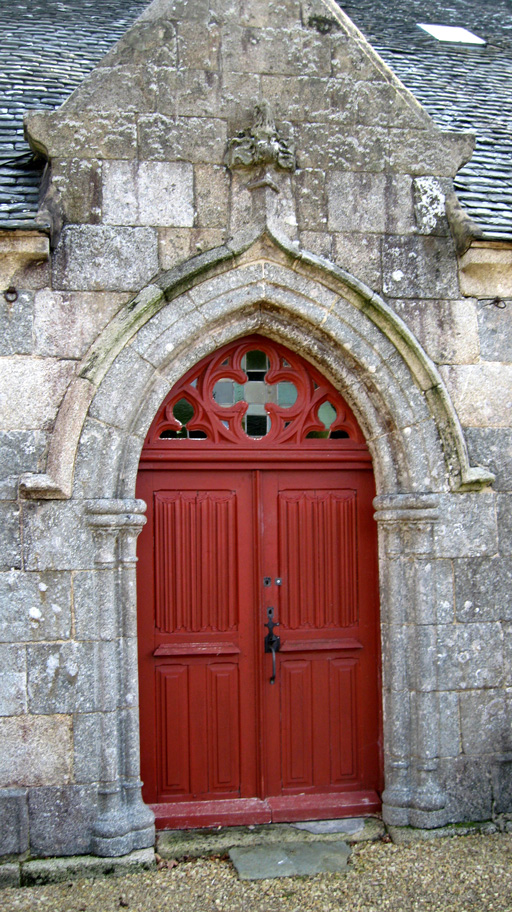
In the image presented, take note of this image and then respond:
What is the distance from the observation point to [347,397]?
4285mm

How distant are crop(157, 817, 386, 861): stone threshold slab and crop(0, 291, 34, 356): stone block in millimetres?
2652

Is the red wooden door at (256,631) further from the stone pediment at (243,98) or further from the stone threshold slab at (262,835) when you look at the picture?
the stone pediment at (243,98)

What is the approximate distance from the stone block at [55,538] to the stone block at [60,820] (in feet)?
3.63

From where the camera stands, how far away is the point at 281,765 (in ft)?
13.8

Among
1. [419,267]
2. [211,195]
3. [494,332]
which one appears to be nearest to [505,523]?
[494,332]

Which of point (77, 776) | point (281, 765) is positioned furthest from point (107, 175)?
point (281, 765)

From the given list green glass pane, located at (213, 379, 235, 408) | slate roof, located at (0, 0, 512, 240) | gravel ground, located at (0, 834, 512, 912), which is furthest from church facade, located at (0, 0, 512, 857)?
slate roof, located at (0, 0, 512, 240)

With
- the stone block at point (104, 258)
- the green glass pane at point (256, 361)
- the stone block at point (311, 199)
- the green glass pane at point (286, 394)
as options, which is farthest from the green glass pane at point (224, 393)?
the stone block at point (311, 199)

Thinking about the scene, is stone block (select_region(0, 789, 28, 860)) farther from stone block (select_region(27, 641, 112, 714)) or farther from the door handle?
the door handle

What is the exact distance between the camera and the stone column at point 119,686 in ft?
12.2

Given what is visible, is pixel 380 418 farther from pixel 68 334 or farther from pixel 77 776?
pixel 77 776

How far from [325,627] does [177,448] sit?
4.37ft

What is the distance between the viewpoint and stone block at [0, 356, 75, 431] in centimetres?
381

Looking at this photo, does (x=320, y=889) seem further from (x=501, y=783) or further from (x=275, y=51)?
(x=275, y=51)
